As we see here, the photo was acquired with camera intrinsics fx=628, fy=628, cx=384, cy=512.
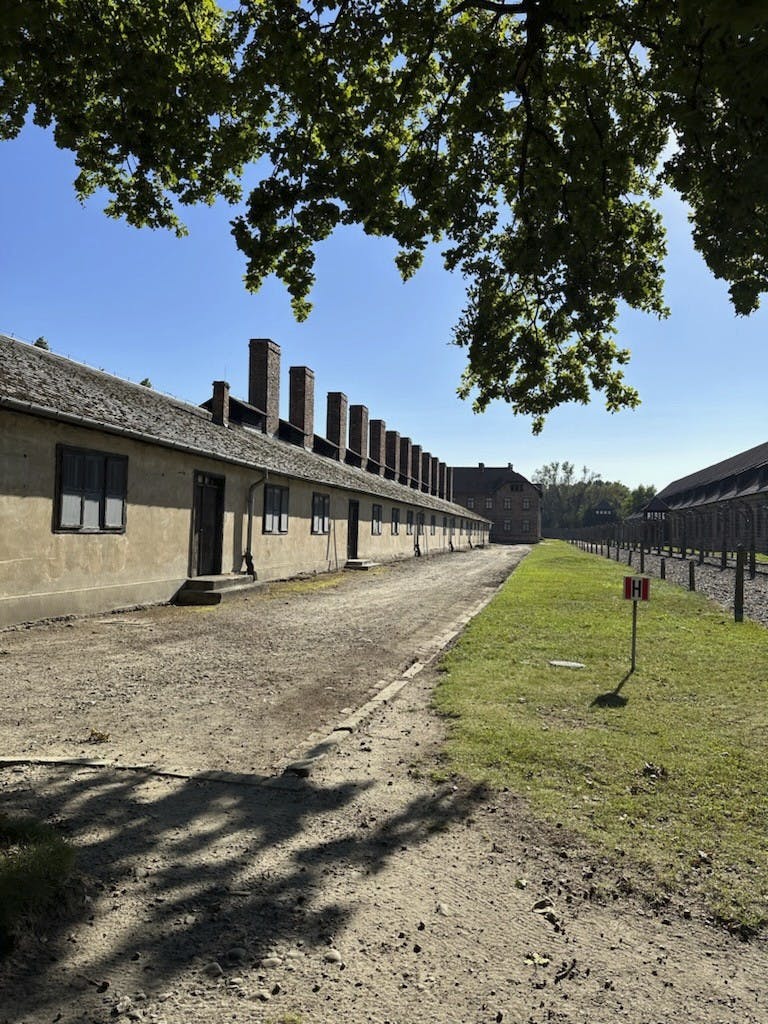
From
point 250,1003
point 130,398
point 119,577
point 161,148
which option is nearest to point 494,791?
point 250,1003

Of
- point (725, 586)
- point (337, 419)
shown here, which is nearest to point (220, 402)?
point (337, 419)

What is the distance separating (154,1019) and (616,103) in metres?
9.01

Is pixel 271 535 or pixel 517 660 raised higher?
pixel 271 535

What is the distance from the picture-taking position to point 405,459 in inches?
2061

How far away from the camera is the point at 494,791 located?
4.13m

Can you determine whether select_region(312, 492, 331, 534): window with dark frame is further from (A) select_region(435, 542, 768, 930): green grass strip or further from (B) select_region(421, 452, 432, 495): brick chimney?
(B) select_region(421, 452, 432, 495): brick chimney

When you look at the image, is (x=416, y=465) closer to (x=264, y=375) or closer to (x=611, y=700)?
(x=264, y=375)

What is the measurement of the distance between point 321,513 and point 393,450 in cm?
2479

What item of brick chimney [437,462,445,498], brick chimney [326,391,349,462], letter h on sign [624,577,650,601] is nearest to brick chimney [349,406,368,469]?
brick chimney [326,391,349,462]

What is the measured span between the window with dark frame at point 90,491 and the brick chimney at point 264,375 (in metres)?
13.2

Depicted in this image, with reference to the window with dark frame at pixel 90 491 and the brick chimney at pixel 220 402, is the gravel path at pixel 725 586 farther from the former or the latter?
the brick chimney at pixel 220 402

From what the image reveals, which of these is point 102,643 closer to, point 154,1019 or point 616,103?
point 154,1019

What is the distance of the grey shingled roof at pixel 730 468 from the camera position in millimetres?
50544

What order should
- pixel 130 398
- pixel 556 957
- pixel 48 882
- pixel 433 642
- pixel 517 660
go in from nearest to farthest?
pixel 556 957
pixel 48 882
pixel 517 660
pixel 433 642
pixel 130 398
